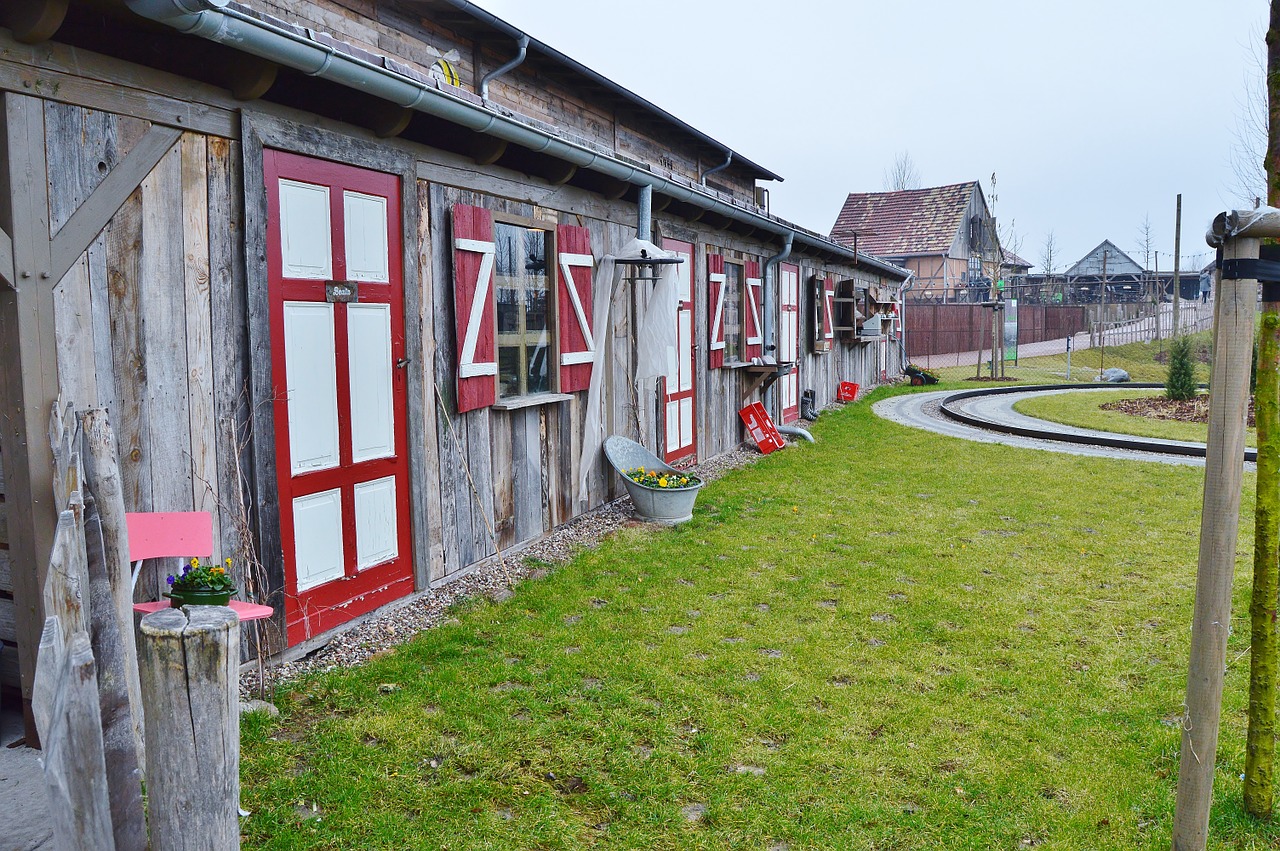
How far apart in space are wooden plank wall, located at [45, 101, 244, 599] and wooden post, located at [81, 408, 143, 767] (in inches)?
15.5

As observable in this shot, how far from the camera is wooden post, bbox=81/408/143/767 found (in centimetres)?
293

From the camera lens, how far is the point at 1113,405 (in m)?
16.2

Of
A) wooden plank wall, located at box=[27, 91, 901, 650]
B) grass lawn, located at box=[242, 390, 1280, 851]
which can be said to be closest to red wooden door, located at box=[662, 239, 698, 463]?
grass lawn, located at box=[242, 390, 1280, 851]

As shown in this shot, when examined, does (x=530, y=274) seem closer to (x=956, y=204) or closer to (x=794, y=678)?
(x=794, y=678)

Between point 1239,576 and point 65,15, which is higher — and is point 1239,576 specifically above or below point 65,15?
below

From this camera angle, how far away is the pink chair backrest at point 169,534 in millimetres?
3504

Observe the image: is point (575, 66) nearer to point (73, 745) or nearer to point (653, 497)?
point (653, 497)

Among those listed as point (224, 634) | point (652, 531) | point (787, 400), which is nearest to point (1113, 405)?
point (787, 400)

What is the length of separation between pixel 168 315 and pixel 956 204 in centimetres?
3877

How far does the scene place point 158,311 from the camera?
3.71m

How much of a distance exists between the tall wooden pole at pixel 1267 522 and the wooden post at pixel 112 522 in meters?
3.66

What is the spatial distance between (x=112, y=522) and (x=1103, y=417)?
1470 centimetres

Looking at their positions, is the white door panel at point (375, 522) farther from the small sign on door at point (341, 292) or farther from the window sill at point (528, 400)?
the window sill at point (528, 400)

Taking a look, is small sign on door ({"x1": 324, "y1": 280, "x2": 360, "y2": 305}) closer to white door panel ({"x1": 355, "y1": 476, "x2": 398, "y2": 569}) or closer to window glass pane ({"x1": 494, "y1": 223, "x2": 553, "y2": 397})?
white door panel ({"x1": 355, "y1": 476, "x2": 398, "y2": 569})
